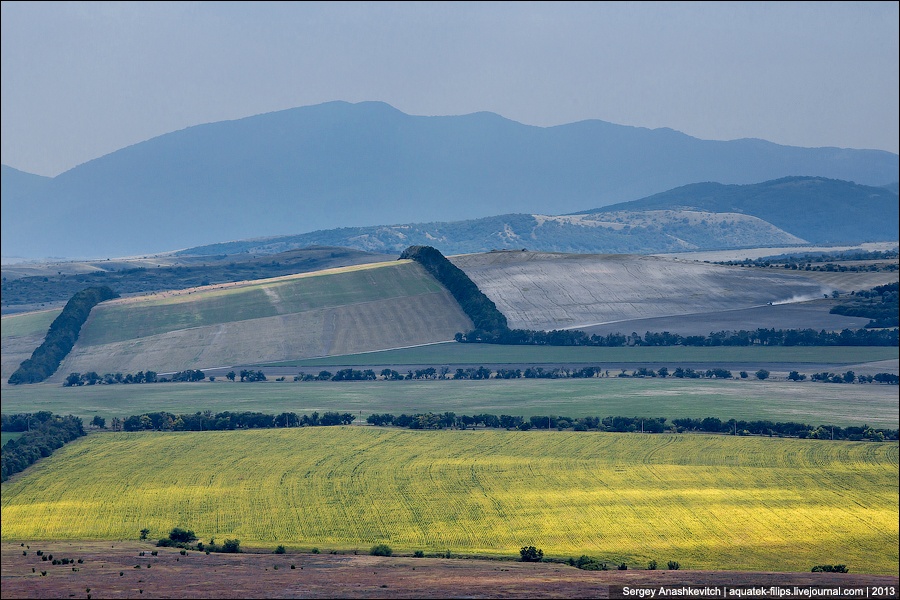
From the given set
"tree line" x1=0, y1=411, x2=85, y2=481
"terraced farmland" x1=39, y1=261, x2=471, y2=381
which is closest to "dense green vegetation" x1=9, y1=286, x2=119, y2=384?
"terraced farmland" x1=39, y1=261, x2=471, y2=381

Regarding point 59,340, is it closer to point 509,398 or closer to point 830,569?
point 509,398

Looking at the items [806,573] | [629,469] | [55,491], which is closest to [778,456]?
[629,469]

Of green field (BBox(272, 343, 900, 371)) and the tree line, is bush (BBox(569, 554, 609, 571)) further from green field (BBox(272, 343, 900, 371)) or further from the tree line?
green field (BBox(272, 343, 900, 371))

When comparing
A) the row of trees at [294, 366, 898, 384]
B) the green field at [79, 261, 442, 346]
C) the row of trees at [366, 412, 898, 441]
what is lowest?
the row of trees at [366, 412, 898, 441]

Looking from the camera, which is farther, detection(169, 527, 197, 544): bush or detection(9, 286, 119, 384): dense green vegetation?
detection(9, 286, 119, 384): dense green vegetation

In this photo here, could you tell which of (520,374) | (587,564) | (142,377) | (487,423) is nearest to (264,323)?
(142,377)

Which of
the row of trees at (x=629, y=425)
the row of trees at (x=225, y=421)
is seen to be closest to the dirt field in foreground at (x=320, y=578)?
the row of trees at (x=629, y=425)

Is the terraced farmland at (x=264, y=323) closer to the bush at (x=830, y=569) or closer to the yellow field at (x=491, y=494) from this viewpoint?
the yellow field at (x=491, y=494)

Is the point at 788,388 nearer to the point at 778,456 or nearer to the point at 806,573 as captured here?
the point at 778,456
